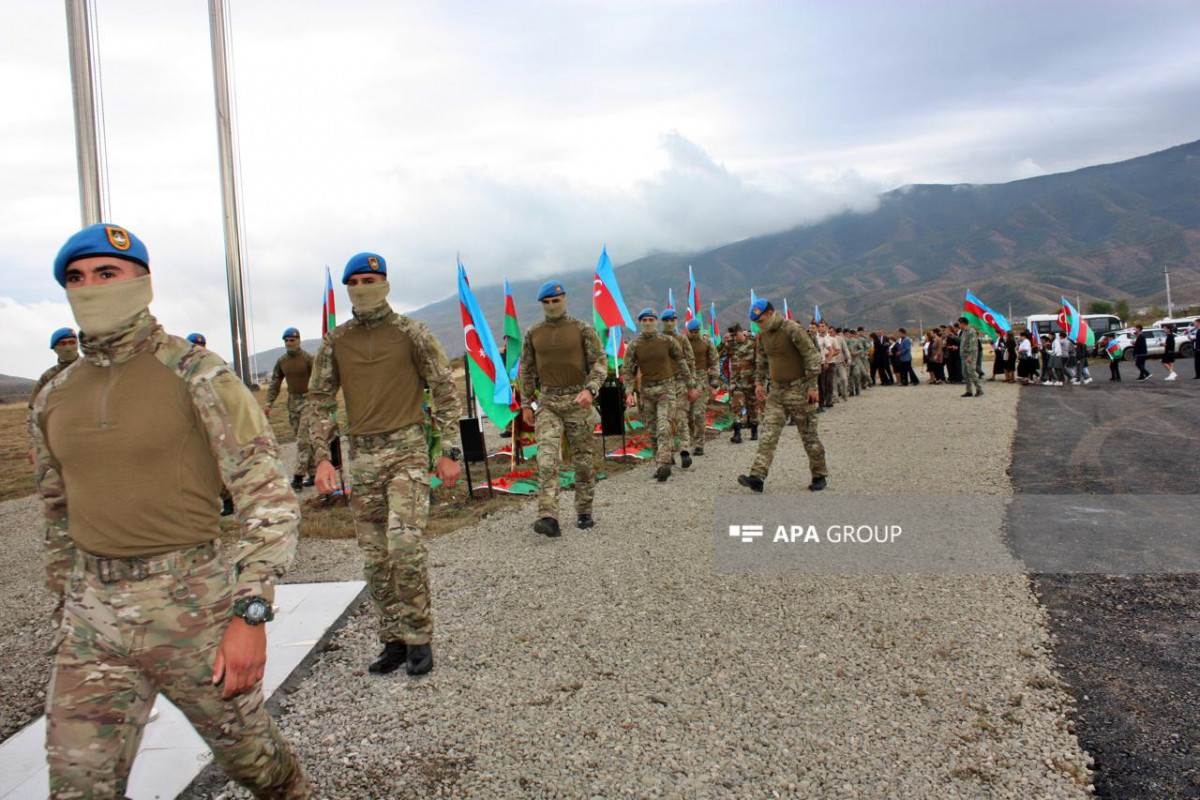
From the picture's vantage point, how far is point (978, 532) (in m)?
6.31

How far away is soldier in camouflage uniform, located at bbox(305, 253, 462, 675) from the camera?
4.06 m

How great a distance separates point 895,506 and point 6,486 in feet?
47.8

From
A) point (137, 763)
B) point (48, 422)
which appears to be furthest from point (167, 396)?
point (137, 763)

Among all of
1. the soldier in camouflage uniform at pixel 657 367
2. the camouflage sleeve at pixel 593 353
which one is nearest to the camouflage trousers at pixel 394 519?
the camouflage sleeve at pixel 593 353

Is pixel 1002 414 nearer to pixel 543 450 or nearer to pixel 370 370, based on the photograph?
pixel 543 450

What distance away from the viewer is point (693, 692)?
3676 millimetres

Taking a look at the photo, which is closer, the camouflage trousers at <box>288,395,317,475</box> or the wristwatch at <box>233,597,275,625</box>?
the wristwatch at <box>233,597,275,625</box>

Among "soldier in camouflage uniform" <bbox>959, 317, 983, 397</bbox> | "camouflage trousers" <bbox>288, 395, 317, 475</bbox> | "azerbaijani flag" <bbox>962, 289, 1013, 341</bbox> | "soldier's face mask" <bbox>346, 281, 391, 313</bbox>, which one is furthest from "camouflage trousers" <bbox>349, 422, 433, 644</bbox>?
"azerbaijani flag" <bbox>962, 289, 1013, 341</bbox>

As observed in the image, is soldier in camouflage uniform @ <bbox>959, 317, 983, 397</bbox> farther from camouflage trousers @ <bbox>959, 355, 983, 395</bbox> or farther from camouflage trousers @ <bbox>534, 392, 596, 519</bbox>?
camouflage trousers @ <bbox>534, 392, 596, 519</bbox>

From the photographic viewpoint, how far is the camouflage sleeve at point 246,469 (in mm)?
2160

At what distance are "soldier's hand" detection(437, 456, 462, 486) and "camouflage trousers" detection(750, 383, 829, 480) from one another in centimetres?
494

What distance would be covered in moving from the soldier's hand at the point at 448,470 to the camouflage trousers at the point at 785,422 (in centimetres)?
494

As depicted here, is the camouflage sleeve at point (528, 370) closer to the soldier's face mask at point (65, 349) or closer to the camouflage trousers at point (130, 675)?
the soldier's face mask at point (65, 349)

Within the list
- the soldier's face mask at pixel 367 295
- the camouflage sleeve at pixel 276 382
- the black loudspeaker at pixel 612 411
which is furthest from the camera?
the black loudspeaker at pixel 612 411
